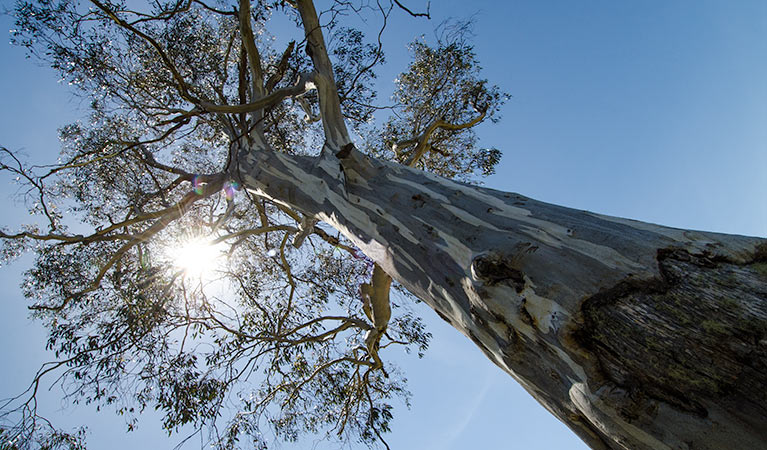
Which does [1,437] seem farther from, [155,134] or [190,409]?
[155,134]

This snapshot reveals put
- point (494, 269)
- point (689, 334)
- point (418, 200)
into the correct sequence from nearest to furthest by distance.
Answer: point (689, 334) → point (494, 269) → point (418, 200)

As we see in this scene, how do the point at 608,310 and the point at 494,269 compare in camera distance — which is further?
the point at 494,269

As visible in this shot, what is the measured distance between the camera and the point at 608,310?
1.13 metres

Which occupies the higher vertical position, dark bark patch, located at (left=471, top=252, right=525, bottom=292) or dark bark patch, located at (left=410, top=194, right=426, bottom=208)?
dark bark patch, located at (left=410, top=194, right=426, bottom=208)

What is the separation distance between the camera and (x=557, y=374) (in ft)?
4.05

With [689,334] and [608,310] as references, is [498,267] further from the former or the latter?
[689,334]

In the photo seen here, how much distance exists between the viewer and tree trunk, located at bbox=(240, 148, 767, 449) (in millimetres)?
934

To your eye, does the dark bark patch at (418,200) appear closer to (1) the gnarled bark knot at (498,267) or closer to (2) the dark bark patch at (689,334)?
(1) the gnarled bark knot at (498,267)

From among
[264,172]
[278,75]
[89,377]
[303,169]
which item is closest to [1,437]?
[89,377]

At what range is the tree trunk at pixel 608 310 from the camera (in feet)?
3.06

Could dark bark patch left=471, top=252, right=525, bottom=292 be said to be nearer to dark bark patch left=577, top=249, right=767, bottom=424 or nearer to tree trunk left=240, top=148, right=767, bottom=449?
tree trunk left=240, top=148, right=767, bottom=449

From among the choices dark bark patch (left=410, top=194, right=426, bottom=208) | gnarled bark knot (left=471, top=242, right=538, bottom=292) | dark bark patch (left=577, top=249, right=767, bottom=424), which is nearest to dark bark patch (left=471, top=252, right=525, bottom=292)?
gnarled bark knot (left=471, top=242, right=538, bottom=292)

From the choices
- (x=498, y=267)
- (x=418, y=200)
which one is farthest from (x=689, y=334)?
(x=418, y=200)

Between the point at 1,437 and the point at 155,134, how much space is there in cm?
417
